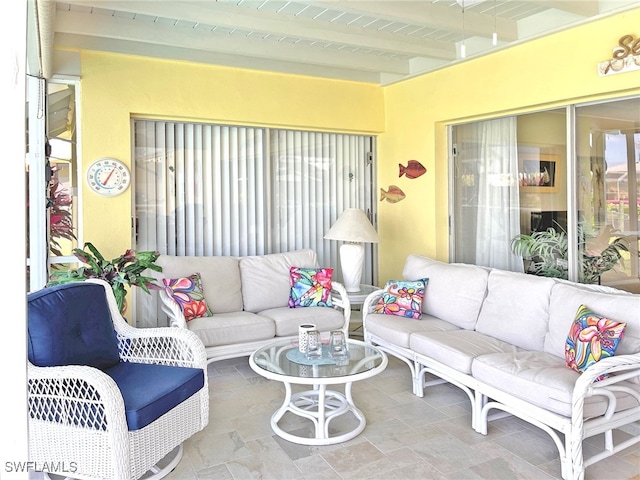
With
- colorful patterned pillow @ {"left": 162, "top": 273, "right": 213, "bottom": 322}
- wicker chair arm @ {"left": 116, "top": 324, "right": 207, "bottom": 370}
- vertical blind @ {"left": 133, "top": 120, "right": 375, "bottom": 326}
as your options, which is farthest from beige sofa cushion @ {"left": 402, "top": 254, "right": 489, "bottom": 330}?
wicker chair arm @ {"left": 116, "top": 324, "right": 207, "bottom": 370}

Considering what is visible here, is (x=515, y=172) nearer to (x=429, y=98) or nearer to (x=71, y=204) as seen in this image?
(x=429, y=98)

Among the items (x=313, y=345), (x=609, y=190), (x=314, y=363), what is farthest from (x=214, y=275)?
(x=609, y=190)

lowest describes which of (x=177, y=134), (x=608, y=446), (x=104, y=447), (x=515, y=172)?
(x=608, y=446)

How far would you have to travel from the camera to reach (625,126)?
3.65m

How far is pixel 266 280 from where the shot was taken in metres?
4.77

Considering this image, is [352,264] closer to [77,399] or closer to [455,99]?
[455,99]

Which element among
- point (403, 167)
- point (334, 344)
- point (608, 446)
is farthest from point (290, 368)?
point (403, 167)

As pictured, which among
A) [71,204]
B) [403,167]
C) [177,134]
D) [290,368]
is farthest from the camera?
[403,167]

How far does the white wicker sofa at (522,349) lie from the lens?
255 centimetres

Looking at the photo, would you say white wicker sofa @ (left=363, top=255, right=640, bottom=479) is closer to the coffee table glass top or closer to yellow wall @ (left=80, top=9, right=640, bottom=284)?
the coffee table glass top

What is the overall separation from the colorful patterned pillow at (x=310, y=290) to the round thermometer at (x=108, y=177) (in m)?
1.76

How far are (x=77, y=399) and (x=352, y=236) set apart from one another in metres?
3.21

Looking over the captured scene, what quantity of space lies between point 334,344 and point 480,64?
2.90 meters

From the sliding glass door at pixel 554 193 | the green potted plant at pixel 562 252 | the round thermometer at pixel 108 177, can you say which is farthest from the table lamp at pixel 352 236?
the round thermometer at pixel 108 177
